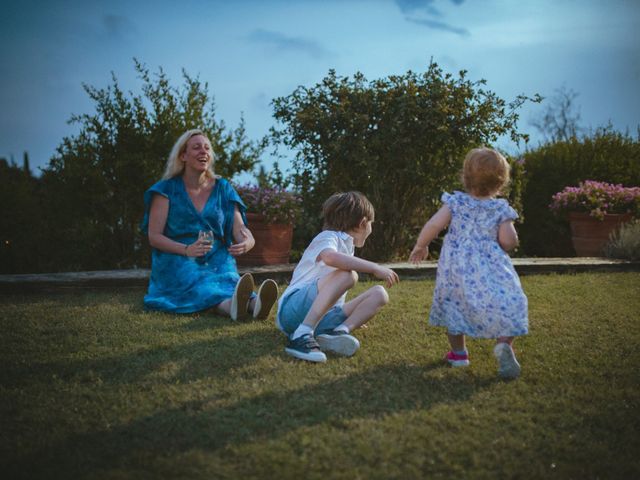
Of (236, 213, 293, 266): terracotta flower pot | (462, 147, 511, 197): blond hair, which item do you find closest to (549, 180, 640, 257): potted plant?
(236, 213, 293, 266): terracotta flower pot

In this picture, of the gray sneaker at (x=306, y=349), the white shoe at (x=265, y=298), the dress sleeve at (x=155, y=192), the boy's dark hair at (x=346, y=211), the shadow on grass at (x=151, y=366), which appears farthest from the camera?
the dress sleeve at (x=155, y=192)

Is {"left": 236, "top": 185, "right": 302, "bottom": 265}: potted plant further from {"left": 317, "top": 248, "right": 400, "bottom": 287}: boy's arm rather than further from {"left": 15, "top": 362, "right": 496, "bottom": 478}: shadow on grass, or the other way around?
{"left": 15, "top": 362, "right": 496, "bottom": 478}: shadow on grass

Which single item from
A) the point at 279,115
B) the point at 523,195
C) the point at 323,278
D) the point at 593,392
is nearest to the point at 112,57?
the point at 279,115

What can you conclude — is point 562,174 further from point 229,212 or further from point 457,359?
point 457,359

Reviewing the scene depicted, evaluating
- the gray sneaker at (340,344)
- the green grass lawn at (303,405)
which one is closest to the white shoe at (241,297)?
the green grass lawn at (303,405)

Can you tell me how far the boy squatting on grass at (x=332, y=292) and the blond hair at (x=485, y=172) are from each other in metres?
0.66

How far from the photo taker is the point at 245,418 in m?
2.03

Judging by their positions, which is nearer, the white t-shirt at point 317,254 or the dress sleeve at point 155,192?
the white t-shirt at point 317,254

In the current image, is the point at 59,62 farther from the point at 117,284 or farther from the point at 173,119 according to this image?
the point at 117,284

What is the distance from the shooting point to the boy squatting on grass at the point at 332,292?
2930 mm

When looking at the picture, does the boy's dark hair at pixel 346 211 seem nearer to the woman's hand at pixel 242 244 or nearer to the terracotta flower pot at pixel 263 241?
the woman's hand at pixel 242 244

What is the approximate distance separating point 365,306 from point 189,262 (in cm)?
167

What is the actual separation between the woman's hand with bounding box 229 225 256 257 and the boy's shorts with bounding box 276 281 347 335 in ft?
2.89

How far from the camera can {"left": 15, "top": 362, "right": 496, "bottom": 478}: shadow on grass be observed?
1.73 metres
